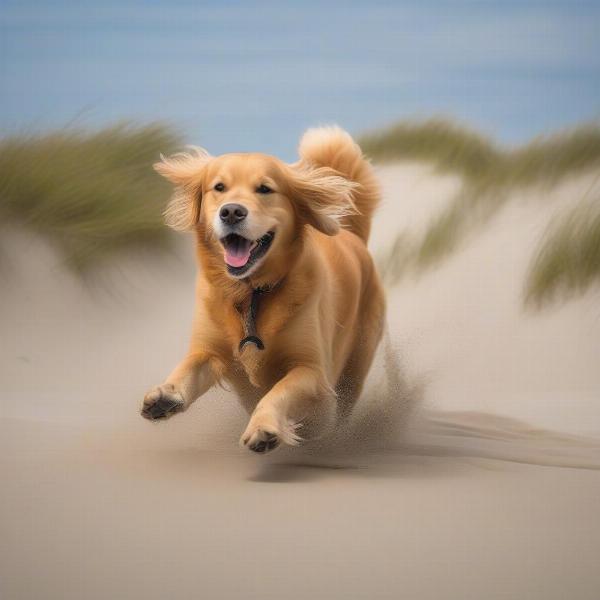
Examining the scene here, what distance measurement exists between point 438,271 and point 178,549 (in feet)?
19.7

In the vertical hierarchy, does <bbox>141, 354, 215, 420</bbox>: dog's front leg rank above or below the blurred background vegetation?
below

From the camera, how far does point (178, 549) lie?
4.25m

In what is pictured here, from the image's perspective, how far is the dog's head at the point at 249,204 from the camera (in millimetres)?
5129

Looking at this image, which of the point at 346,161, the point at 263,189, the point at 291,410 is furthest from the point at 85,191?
the point at 291,410

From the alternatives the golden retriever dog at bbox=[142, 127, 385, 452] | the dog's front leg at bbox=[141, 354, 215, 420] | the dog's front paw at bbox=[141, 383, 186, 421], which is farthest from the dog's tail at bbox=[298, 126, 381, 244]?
the dog's front paw at bbox=[141, 383, 186, 421]

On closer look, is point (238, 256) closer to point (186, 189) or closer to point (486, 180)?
point (186, 189)

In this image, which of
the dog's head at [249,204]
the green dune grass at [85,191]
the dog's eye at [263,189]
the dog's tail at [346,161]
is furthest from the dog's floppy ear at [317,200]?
the green dune grass at [85,191]

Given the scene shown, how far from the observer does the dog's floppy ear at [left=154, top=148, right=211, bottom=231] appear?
554 centimetres

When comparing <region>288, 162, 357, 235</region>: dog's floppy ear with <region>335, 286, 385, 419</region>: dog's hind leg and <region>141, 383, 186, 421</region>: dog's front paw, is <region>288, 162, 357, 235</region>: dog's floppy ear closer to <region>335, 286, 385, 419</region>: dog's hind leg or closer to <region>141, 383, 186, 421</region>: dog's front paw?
<region>335, 286, 385, 419</region>: dog's hind leg

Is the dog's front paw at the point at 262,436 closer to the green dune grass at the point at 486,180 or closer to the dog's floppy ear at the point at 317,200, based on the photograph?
the dog's floppy ear at the point at 317,200

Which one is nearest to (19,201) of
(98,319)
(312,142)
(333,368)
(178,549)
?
(98,319)

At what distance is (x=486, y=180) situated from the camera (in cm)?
1094

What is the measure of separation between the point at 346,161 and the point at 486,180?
4.84 metres

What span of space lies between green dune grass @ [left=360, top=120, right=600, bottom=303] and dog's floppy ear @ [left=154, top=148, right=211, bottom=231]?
414 centimetres
